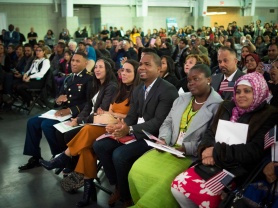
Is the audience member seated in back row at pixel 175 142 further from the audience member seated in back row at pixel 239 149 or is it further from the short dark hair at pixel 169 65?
the short dark hair at pixel 169 65

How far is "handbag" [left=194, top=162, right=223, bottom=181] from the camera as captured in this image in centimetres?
238

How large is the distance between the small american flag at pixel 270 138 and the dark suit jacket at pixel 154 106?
1.10m

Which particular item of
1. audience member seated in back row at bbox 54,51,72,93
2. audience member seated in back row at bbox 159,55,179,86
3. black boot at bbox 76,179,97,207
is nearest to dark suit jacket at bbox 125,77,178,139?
black boot at bbox 76,179,97,207

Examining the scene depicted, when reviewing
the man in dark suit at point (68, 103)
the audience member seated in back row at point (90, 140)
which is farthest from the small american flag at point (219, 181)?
the man in dark suit at point (68, 103)

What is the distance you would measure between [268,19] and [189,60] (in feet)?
79.6

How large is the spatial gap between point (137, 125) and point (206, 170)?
93 cm

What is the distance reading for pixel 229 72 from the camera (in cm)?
398

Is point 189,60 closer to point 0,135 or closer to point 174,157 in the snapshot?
point 174,157

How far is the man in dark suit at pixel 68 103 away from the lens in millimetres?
4180

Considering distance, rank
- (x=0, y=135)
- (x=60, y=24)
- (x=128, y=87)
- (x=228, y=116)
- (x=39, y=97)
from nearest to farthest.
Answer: (x=228, y=116) → (x=128, y=87) → (x=0, y=135) → (x=39, y=97) → (x=60, y=24)

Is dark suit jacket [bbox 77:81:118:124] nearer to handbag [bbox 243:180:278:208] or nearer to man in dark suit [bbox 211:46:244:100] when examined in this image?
man in dark suit [bbox 211:46:244:100]

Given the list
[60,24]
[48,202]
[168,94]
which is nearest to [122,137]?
[168,94]

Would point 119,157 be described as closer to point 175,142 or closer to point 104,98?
point 175,142

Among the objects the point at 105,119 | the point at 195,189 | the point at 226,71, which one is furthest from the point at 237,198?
the point at 226,71
